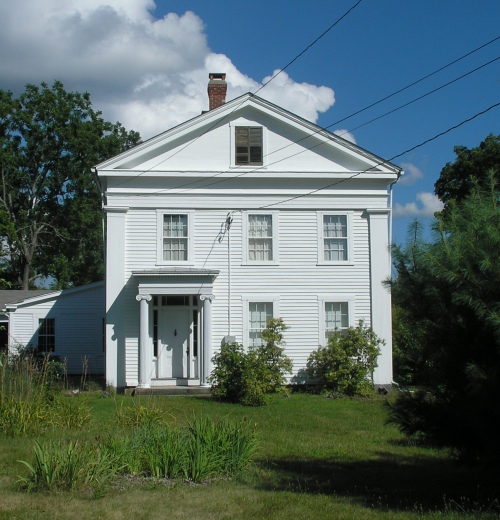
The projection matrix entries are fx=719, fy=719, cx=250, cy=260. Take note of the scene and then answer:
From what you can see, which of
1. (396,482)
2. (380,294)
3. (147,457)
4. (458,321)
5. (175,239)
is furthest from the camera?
(380,294)

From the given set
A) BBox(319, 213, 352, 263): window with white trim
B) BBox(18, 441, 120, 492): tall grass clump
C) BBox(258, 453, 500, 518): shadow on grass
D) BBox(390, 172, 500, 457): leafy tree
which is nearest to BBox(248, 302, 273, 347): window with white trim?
BBox(319, 213, 352, 263): window with white trim

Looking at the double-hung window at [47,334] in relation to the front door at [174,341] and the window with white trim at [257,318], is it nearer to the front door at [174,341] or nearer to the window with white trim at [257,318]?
the front door at [174,341]

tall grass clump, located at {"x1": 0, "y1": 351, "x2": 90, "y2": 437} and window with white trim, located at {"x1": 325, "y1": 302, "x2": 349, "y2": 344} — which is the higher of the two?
window with white trim, located at {"x1": 325, "y1": 302, "x2": 349, "y2": 344}

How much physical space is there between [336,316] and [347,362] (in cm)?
179

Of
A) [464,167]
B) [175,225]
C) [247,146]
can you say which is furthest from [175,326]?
A: [464,167]

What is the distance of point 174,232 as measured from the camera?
21.5 meters

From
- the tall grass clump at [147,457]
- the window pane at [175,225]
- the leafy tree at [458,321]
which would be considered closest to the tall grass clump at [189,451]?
the tall grass clump at [147,457]

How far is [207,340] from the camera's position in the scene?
20844 millimetres

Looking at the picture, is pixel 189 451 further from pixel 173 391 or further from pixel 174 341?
pixel 174 341

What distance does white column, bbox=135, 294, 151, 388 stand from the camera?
67.1ft

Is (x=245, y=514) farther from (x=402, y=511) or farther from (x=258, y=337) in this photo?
(x=258, y=337)

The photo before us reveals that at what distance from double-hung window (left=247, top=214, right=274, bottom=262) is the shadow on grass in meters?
11.0

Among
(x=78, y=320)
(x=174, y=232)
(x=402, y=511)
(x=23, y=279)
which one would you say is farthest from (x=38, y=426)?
(x=23, y=279)

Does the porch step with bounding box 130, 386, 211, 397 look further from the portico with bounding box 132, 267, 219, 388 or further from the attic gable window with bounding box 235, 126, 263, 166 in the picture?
the attic gable window with bounding box 235, 126, 263, 166
